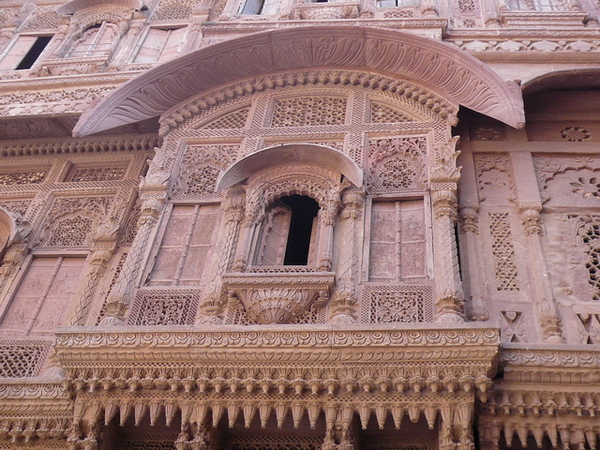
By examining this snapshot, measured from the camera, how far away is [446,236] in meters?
5.73

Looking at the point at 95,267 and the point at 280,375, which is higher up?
the point at 95,267

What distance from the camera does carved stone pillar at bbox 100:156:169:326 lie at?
560 centimetres

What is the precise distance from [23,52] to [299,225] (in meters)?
5.68

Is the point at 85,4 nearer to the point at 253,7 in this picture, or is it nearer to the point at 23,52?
the point at 23,52

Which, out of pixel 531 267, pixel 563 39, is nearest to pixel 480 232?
pixel 531 267

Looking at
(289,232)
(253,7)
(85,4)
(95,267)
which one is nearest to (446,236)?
(289,232)

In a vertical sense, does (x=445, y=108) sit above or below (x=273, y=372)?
above

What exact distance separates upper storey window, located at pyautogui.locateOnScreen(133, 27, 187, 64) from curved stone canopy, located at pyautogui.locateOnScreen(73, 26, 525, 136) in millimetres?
1830

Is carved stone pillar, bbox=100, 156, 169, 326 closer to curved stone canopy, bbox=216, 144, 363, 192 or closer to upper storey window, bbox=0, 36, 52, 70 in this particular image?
curved stone canopy, bbox=216, 144, 363, 192

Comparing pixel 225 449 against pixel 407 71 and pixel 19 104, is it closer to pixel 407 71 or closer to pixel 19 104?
pixel 407 71

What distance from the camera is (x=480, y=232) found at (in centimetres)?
620

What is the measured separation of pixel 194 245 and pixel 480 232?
2.65 meters

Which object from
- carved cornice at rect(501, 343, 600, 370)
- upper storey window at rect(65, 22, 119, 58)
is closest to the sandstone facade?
carved cornice at rect(501, 343, 600, 370)

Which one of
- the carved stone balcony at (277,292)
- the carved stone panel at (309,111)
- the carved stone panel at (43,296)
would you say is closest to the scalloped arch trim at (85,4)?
the carved stone panel at (309,111)
